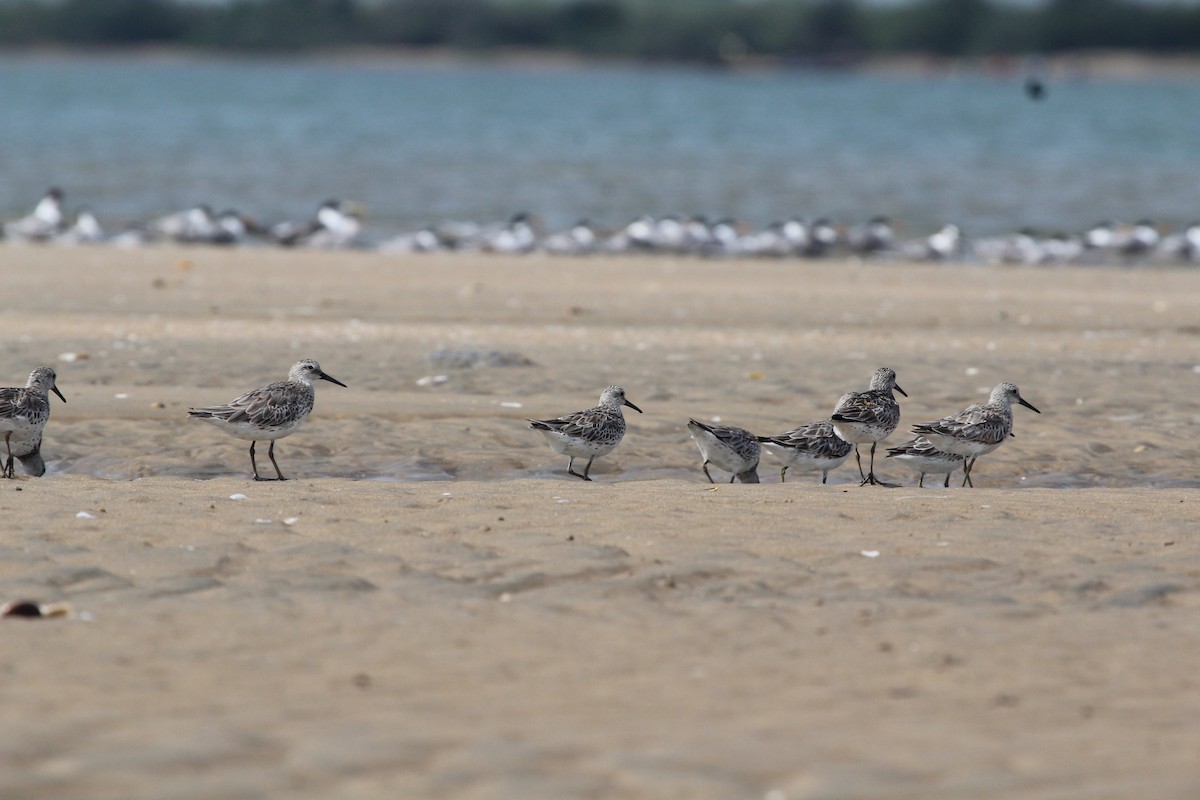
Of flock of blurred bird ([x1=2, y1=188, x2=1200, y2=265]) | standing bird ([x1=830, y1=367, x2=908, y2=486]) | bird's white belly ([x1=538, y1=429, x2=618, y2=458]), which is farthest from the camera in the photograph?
flock of blurred bird ([x1=2, y1=188, x2=1200, y2=265])

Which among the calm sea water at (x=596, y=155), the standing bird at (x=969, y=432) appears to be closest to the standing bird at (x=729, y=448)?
the standing bird at (x=969, y=432)

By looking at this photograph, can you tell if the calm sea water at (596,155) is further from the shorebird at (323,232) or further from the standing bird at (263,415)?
the standing bird at (263,415)

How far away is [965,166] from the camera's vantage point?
1795 inches

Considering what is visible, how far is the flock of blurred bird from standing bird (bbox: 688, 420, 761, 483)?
49.9ft

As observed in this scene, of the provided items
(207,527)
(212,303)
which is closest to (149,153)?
(212,303)

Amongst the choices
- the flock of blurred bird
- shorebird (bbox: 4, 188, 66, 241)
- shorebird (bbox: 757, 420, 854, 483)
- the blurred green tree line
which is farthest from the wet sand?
the blurred green tree line

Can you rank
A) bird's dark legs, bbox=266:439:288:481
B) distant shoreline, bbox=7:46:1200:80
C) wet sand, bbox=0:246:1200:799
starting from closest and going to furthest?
wet sand, bbox=0:246:1200:799 → bird's dark legs, bbox=266:439:288:481 → distant shoreline, bbox=7:46:1200:80

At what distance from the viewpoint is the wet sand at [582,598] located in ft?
17.9

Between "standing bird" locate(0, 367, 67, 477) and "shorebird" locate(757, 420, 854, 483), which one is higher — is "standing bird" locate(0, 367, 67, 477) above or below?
below

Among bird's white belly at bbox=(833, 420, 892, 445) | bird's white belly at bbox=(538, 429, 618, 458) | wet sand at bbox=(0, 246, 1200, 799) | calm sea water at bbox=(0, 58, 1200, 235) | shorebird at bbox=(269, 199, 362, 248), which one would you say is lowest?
wet sand at bbox=(0, 246, 1200, 799)

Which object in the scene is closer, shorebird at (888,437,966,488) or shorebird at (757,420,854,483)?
shorebird at (757,420,854,483)

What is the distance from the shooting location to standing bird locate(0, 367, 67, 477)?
32.5ft

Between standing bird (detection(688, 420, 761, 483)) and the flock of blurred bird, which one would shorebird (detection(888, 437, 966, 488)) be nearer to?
standing bird (detection(688, 420, 761, 483))

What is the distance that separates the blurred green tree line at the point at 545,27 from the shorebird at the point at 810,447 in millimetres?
148830
